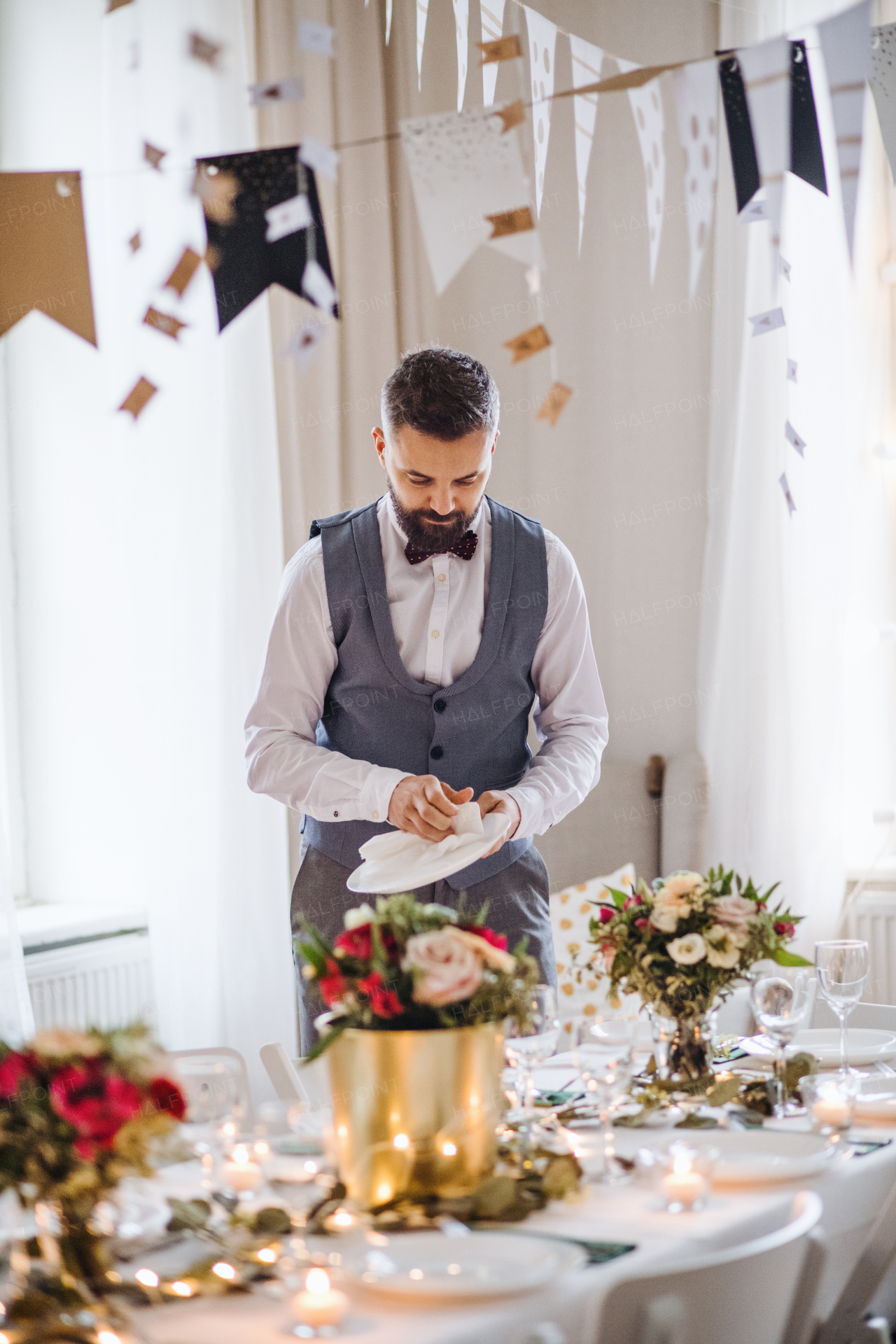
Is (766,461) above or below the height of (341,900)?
above

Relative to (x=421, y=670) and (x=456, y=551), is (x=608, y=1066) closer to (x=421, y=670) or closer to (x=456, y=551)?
(x=421, y=670)

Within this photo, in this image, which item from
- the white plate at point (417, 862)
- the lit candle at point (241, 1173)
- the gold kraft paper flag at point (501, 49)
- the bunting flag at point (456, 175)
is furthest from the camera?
the bunting flag at point (456, 175)

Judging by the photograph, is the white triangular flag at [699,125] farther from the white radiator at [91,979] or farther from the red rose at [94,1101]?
the red rose at [94,1101]

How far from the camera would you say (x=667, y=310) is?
3561 mm

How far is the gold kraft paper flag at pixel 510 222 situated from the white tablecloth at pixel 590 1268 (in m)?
1.77

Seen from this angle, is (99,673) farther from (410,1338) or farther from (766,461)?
(410,1338)

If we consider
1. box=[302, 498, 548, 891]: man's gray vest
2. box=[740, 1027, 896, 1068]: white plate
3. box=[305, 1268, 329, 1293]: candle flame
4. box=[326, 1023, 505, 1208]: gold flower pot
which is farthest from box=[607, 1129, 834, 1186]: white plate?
box=[302, 498, 548, 891]: man's gray vest

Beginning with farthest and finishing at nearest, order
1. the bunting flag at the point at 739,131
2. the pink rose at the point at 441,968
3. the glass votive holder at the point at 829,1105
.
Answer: the bunting flag at the point at 739,131
the glass votive holder at the point at 829,1105
the pink rose at the point at 441,968

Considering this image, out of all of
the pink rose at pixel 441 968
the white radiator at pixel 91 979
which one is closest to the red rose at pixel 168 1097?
the pink rose at pixel 441 968

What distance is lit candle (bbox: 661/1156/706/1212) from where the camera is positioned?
1300 mm

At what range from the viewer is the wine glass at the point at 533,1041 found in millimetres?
1450

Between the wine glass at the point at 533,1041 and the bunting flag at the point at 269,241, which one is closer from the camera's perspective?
the wine glass at the point at 533,1041

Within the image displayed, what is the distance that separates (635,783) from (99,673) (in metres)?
1.33

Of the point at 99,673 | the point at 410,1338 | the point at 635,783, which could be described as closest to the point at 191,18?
the point at 99,673
